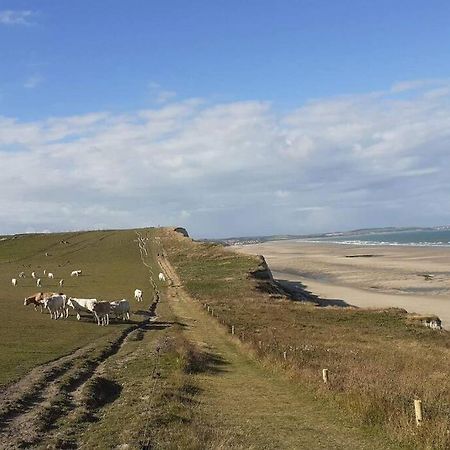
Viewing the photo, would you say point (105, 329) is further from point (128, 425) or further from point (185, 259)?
point (185, 259)

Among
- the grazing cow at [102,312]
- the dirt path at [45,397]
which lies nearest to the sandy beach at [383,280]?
the grazing cow at [102,312]

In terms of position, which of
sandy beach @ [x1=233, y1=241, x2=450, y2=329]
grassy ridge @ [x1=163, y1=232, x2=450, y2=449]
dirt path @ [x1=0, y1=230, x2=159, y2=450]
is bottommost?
sandy beach @ [x1=233, y1=241, x2=450, y2=329]

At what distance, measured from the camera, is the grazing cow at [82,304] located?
130ft

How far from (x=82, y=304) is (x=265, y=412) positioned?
81.8ft

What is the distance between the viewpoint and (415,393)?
65.2 feet

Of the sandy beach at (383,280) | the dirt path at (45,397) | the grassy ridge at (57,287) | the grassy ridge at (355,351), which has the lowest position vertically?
the sandy beach at (383,280)

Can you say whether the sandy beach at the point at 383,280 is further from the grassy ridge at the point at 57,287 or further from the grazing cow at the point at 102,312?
the grazing cow at the point at 102,312

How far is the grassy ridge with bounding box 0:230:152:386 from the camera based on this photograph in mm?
26898

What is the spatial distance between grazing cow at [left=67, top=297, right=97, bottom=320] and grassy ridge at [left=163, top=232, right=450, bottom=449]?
33.6ft

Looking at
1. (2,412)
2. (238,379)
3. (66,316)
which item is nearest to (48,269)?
(66,316)

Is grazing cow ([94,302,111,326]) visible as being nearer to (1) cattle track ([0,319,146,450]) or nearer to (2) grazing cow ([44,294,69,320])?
(2) grazing cow ([44,294,69,320])

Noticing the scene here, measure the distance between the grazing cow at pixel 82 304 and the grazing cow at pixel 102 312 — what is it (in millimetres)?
360

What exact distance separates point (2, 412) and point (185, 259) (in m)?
84.2

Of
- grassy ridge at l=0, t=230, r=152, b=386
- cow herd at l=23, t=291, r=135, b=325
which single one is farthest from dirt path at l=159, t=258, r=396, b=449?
cow herd at l=23, t=291, r=135, b=325
